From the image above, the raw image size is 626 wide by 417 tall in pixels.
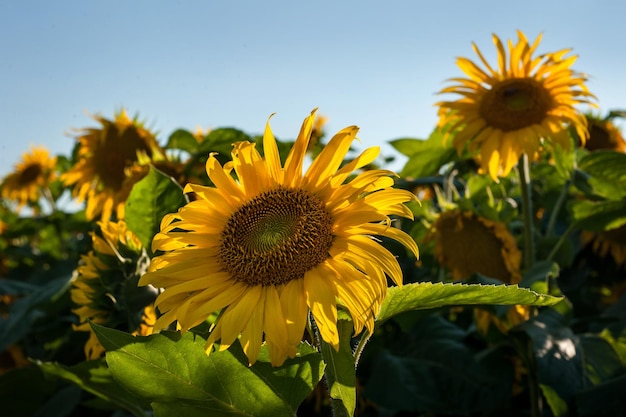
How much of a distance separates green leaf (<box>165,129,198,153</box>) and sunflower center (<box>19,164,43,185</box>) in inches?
106

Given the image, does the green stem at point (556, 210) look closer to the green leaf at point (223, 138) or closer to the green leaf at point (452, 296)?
the green leaf at point (223, 138)

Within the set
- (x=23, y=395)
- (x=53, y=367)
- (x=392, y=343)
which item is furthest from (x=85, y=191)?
(x=53, y=367)

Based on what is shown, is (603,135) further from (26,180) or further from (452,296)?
(26,180)

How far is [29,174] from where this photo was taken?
4.91 meters

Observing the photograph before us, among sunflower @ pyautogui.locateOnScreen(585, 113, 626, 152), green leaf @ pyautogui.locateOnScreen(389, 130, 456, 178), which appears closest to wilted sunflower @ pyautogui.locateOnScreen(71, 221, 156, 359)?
green leaf @ pyautogui.locateOnScreen(389, 130, 456, 178)

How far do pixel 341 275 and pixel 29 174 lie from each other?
14.0ft

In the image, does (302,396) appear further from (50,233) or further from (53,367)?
(50,233)

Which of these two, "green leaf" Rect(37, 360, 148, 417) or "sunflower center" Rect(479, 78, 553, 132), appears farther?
"sunflower center" Rect(479, 78, 553, 132)

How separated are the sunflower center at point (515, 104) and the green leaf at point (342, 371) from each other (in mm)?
1313

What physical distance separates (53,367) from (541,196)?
199cm

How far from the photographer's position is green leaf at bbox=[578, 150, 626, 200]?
227cm

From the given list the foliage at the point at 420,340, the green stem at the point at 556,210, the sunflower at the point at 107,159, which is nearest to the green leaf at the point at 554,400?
the foliage at the point at 420,340

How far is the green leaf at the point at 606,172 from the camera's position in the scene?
2.27 meters

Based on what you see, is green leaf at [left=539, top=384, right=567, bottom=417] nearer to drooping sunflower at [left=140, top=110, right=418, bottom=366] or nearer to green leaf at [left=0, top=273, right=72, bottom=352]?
drooping sunflower at [left=140, top=110, right=418, bottom=366]
